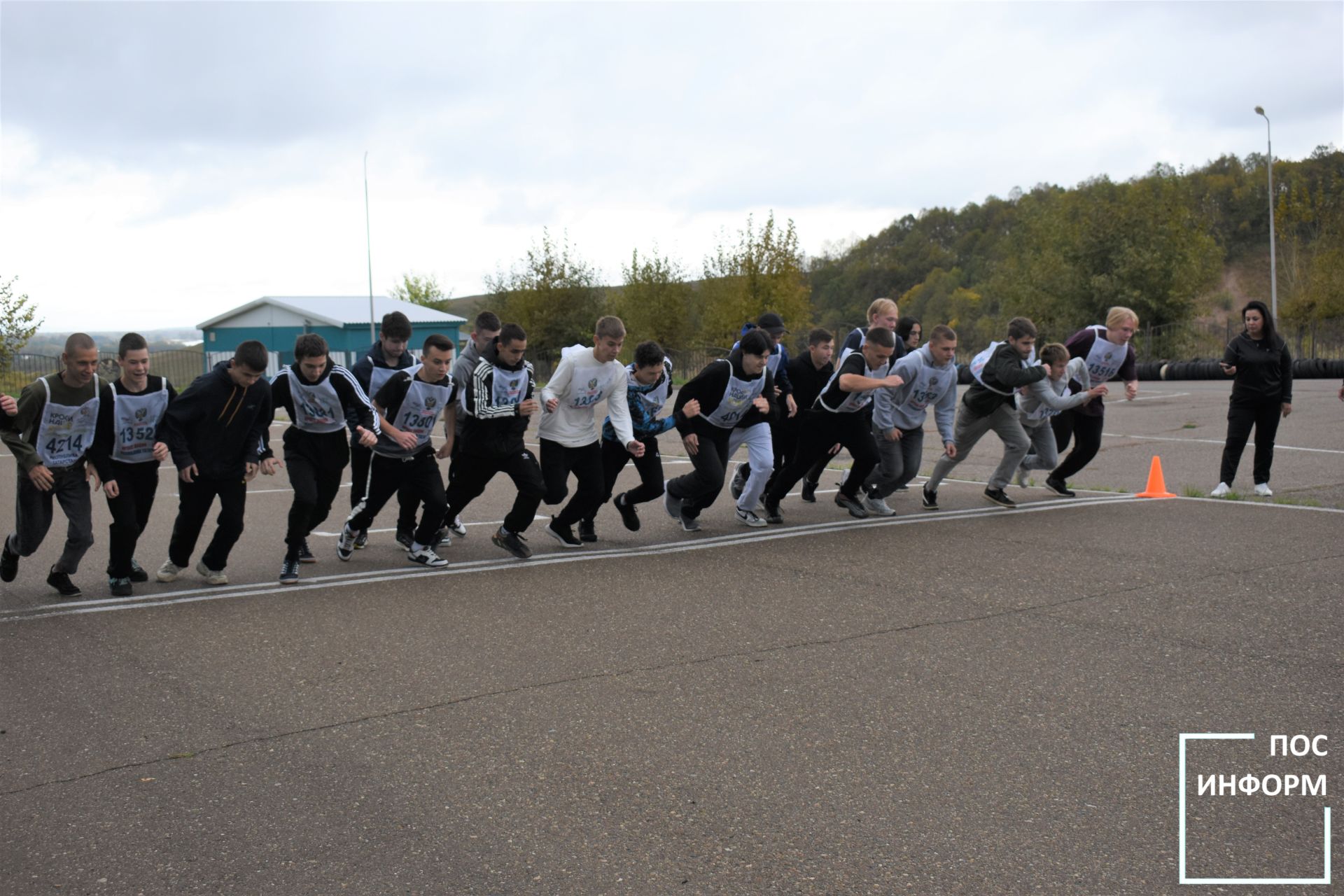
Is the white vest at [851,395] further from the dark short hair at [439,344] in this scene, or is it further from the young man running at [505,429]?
the dark short hair at [439,344]

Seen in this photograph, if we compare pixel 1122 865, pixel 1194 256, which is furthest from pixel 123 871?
pixel 1194 256

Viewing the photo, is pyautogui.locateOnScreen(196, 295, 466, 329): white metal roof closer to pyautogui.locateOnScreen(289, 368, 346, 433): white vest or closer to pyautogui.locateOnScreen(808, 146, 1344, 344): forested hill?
pyautogui.locateOnScreen(808, 146, 1344, 344): forested hill

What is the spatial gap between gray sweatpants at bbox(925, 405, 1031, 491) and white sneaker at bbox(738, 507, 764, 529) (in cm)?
197

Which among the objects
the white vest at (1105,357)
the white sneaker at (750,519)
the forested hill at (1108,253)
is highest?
the forested hill at (1108,253)

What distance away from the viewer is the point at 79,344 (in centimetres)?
805

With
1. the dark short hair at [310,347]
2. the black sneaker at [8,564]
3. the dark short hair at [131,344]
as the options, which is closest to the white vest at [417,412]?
the dark short hair at [310,347]

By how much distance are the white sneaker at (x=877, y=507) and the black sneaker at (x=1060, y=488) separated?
193 centimetres

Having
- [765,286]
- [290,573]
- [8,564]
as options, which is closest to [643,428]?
[290,573]

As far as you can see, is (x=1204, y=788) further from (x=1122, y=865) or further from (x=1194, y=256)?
(x=1194, y=256)

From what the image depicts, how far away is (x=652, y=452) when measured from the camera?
10398 millimetres

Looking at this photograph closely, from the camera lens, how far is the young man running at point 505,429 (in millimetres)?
9234

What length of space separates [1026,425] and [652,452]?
13.3 ft

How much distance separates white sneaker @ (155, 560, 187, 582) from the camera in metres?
8.73

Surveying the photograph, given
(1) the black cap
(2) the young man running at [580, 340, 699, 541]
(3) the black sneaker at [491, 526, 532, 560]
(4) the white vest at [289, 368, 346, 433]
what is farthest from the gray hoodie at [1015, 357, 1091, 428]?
(4) the white vest at [289, 368, 346, 433]
